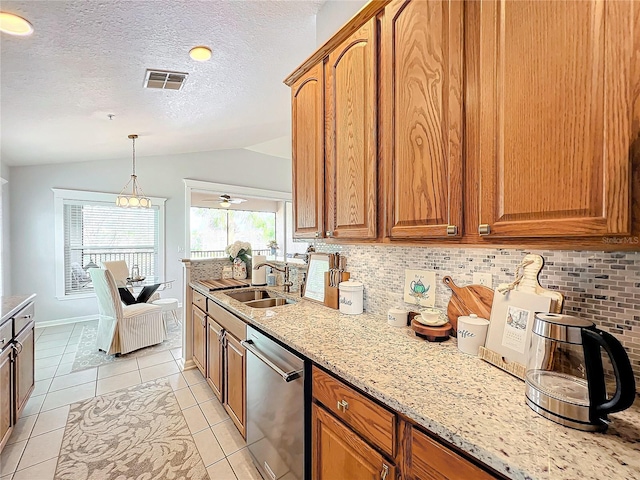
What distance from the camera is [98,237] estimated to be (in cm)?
489

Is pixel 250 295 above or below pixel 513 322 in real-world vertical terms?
below

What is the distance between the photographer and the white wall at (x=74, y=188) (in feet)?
14.1

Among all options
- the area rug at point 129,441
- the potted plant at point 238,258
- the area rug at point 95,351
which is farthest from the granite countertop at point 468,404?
the area rug at point 95,351

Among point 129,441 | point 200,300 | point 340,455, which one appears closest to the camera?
point 340,455

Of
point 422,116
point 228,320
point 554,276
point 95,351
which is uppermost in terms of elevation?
point 422,116

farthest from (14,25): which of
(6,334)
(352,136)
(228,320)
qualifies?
(228,320)

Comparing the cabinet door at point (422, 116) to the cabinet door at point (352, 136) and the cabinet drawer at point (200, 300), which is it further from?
the cabinet drawer at point (200, 300)

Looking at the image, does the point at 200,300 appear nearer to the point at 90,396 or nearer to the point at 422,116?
the point at 90,396

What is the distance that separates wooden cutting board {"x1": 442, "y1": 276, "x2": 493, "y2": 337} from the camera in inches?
48.2

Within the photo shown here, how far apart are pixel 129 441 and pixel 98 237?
13.6 feet

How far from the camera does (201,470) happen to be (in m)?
1.72

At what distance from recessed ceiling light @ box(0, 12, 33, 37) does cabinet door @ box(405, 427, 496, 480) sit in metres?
2.66

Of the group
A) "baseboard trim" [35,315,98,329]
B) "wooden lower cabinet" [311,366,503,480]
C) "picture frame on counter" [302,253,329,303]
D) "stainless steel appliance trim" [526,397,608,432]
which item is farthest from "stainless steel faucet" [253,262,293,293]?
"baseboard trim" [35,315,98,329]

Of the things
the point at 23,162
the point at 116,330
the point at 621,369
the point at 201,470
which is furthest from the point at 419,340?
the point at 23,162
